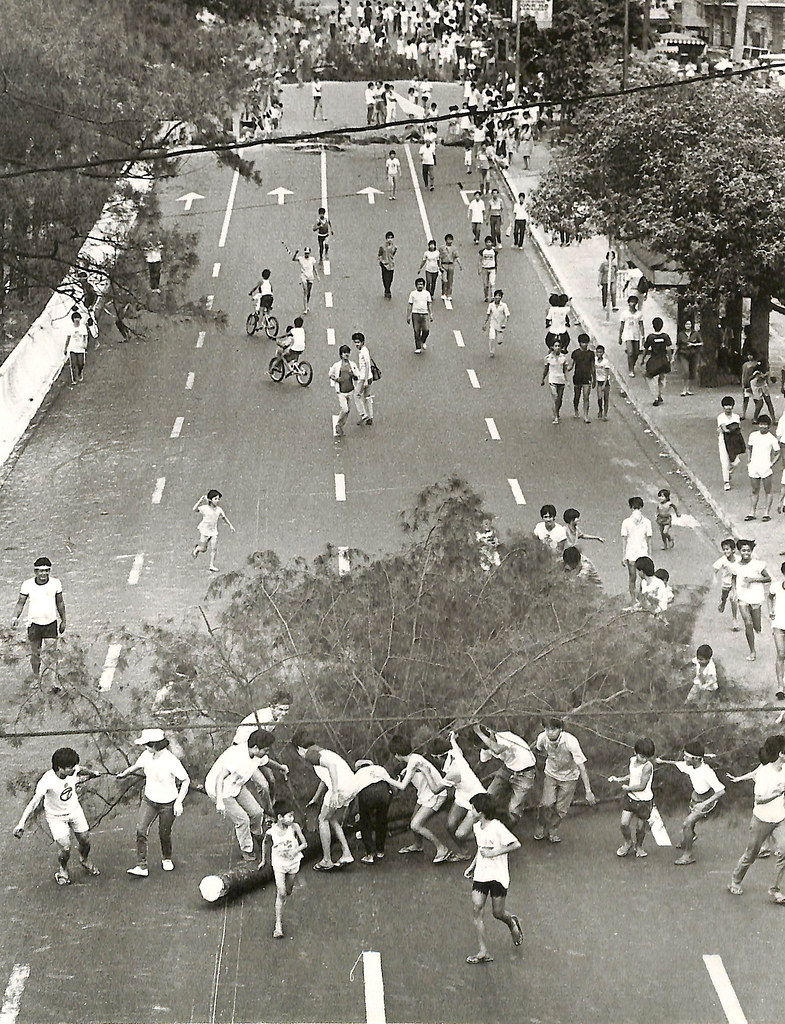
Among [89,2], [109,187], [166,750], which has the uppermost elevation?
[89,2]

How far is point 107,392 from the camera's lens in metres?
30.6

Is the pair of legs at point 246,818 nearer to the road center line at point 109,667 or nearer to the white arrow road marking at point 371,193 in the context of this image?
the road center line at point 109,667

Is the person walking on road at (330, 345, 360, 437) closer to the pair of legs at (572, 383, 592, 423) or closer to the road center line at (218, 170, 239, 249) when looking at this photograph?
the pair of legs at (572, 383, 592, 423)

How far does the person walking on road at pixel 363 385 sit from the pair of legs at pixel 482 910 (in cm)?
1426

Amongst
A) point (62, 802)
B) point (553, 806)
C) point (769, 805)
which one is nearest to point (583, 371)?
point (553, 806)

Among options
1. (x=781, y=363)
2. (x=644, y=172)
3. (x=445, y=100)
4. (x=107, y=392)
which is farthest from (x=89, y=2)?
(x=445, y=100)

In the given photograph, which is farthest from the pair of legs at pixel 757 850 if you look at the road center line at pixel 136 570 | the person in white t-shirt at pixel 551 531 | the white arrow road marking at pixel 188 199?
the white arrow road marking at pixel 188 199

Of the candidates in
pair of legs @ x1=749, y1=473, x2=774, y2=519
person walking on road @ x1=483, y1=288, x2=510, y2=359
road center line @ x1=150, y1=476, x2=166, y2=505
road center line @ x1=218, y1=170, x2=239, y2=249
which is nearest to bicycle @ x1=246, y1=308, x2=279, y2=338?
person walking on road @ x1=483, y1=288, x2=510, y2=359

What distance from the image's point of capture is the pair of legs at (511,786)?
14.9 metres

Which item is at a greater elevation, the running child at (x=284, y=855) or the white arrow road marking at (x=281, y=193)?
the white arrow road marking at (x=281, y=193)

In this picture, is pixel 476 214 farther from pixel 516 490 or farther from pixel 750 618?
pixel 750 618

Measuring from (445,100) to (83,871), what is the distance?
147 feet

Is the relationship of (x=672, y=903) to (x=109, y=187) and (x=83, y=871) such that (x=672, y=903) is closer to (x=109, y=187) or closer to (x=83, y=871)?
(x=83, y=871)

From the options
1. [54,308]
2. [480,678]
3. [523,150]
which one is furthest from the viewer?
[523,150]
